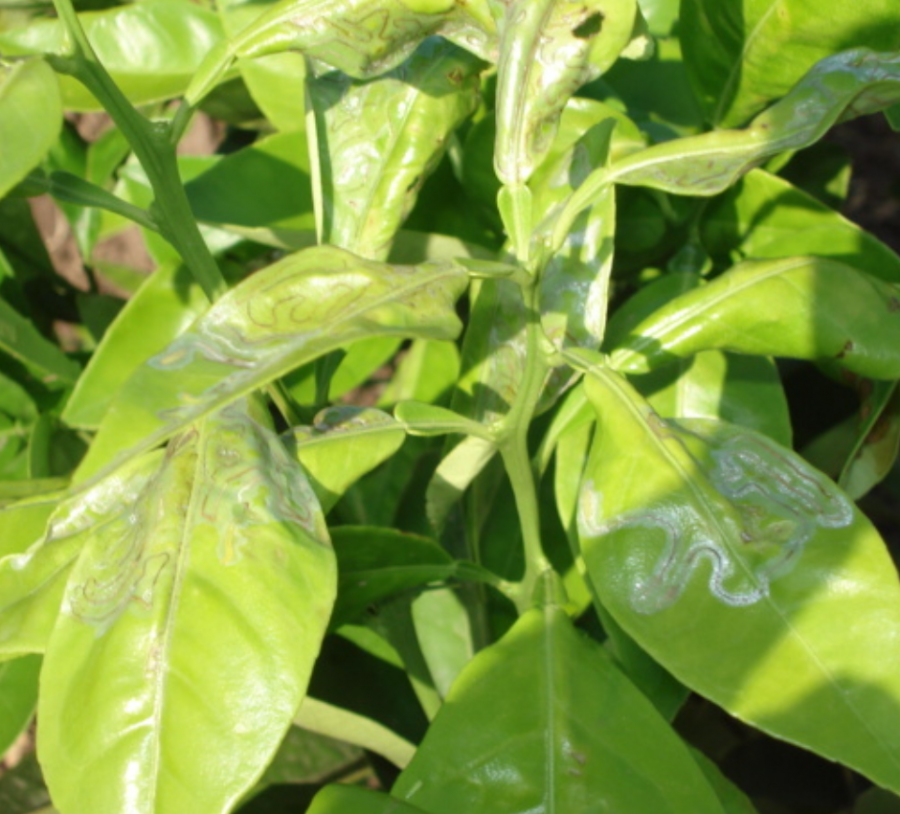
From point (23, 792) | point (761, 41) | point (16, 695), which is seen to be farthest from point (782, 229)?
point (23, 792)

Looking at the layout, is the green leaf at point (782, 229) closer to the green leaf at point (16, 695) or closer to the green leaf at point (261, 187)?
the green leaf at point (261, 187)

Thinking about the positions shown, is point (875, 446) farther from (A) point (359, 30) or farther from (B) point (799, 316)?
(A) point (359, 30)

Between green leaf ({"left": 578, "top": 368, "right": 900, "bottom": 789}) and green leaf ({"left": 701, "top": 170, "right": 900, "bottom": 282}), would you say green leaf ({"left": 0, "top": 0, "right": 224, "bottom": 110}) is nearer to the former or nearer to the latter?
green leaf ({"left": 701, "top": 170, "right": 900, "bottom": 282})

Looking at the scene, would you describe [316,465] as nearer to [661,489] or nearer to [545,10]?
[661,489]

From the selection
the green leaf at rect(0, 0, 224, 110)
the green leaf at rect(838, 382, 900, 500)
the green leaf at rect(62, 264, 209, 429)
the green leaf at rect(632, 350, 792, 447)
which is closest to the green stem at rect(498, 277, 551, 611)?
the green leaf at rect(632, 350, 792, 447)

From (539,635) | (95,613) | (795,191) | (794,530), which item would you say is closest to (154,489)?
(95,613)

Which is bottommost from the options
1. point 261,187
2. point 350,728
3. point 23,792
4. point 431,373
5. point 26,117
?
point 23,792
